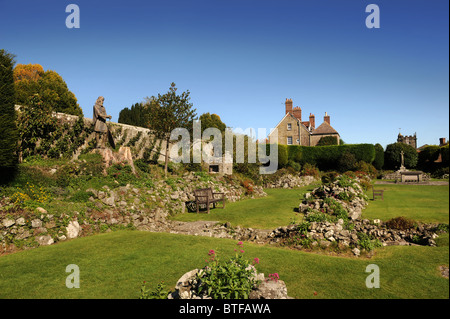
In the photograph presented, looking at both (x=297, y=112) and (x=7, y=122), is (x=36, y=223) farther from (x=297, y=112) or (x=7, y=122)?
(x=297, y=112)

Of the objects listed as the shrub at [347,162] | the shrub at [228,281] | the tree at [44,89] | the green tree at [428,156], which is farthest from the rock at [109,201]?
the green tree at [428,156]

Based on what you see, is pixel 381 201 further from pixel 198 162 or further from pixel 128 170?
pixel 128 170

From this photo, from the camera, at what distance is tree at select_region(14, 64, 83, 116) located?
24794 millimetres

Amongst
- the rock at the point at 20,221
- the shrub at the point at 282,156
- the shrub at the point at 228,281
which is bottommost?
the rock at the point at 20,221

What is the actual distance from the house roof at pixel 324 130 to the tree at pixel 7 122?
4689 cm

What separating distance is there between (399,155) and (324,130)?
13.4 meters

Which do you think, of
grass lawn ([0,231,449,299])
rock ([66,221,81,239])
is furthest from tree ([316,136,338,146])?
rock ([66,221,81,239])

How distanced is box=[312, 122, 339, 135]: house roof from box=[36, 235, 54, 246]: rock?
47667mm

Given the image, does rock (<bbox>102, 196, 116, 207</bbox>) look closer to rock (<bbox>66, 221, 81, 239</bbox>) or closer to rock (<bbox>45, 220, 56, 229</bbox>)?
rock (<bbox>66, 221, 81, 239</bbox>)

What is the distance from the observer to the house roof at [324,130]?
48912 millimetres

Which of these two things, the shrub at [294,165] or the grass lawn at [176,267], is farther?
the shrub at [294,165]

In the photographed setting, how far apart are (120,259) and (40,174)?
8658mm

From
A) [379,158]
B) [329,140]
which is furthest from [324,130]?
[379,158]

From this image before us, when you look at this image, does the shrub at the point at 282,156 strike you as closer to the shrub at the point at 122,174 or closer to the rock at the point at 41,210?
the shrub at the point at 122,174
